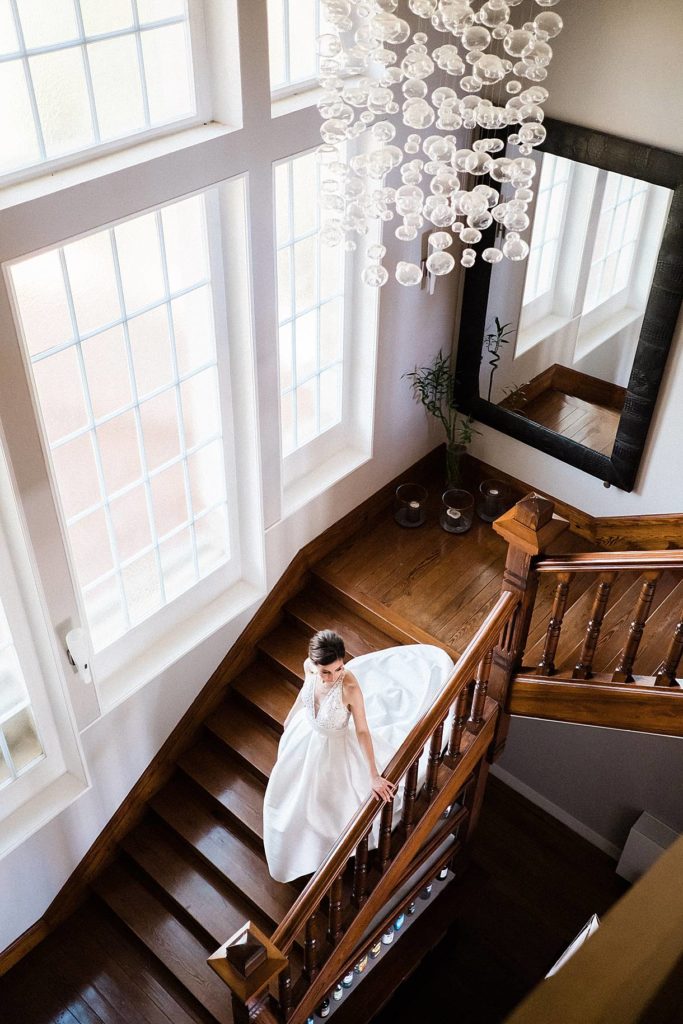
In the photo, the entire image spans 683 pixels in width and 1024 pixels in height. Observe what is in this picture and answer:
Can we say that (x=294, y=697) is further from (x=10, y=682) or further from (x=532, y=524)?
(x=532, y=524)

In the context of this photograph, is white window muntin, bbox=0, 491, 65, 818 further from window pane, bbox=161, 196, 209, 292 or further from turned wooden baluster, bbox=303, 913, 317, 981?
turned wooden baluster, bbox=303, 913, 317, 981

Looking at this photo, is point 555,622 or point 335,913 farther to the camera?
point 555,622

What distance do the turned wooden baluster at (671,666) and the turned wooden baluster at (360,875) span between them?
1.65 meters

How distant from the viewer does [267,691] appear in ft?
20.4

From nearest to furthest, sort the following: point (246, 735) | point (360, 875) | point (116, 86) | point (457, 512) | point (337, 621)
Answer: point (116, 86) → point (360, 875) → point (246, 735) → point (337, 621) → point (457, 512)

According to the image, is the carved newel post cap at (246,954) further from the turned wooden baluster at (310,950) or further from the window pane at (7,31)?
the window pane at (7,31)

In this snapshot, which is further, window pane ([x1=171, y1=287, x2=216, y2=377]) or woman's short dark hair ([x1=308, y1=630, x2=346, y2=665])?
window pane ([x1=171, y1=287, x2=216, y2=377])

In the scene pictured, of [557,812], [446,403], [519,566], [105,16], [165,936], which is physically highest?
[105,16]

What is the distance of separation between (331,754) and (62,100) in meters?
3.29

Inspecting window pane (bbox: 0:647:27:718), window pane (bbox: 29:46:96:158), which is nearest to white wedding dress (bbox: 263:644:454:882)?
window pane (bbox: 0:647:27:718)

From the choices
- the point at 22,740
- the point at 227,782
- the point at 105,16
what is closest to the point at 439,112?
the point at 105,16

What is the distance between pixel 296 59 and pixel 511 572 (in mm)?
2749

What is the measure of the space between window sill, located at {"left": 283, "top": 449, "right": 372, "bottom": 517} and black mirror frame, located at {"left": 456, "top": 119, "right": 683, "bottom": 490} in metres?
0.91

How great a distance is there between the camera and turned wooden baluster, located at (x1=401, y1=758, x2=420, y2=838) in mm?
4727
